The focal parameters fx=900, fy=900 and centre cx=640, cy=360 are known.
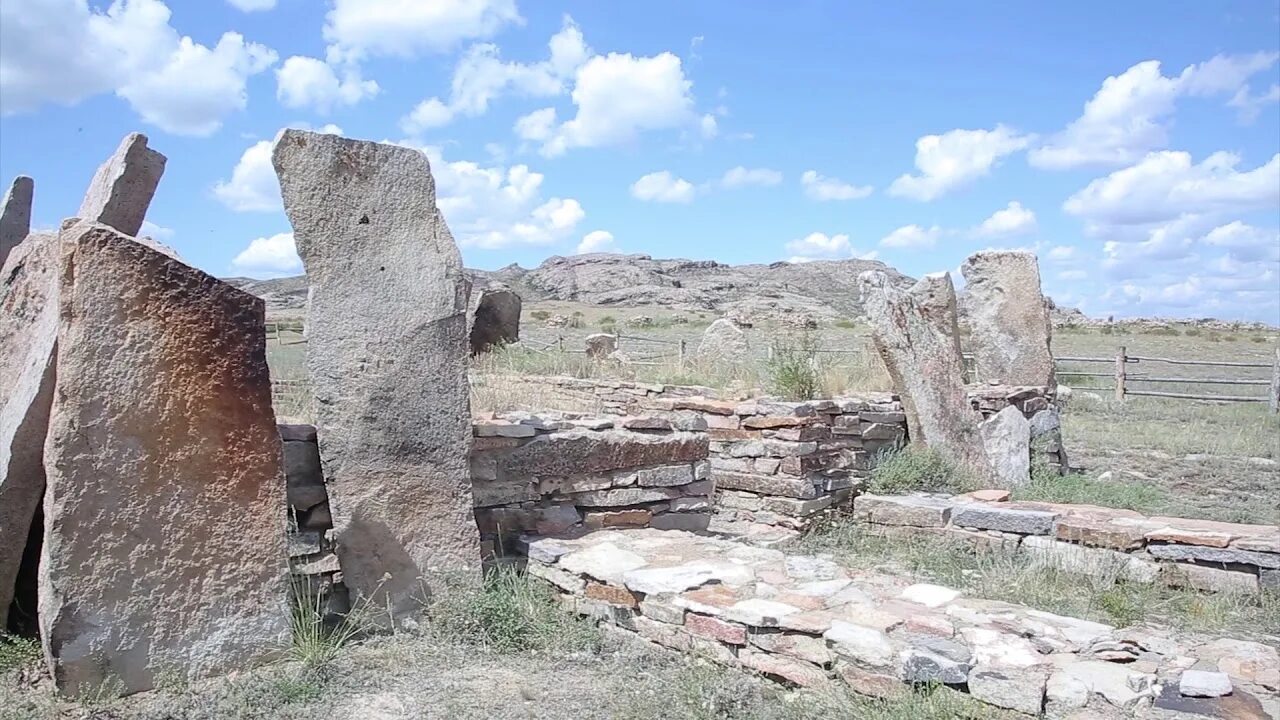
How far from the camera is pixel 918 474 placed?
6.98 meters

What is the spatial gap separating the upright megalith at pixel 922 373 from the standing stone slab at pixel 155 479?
5.34 m

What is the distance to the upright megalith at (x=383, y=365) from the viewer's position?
12.3 feet

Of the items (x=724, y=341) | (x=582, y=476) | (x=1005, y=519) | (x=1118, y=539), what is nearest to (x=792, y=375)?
(x=1005, y=519)

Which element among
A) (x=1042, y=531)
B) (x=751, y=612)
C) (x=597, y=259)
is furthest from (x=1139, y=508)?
(x=597, y=259)

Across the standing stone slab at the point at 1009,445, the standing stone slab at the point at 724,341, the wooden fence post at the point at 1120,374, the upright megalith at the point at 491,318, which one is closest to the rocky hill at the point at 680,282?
the wooden fence post at the point at 1120,374

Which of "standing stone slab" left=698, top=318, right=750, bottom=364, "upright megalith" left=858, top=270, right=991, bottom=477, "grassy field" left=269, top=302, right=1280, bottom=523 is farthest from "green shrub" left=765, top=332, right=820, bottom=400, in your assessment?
"standing stone slab" left=698, top=318, right=750, bottom=364

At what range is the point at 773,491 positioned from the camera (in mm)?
6422

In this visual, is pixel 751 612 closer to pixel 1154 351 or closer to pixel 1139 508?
pixel 1139 508

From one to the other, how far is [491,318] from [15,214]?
639 cm

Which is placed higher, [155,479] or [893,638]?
[155,479]

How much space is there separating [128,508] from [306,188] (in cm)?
148

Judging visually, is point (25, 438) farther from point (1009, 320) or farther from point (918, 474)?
point (1009, 320)

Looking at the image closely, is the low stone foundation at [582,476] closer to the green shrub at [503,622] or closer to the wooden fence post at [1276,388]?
the green shrub at [503,622]

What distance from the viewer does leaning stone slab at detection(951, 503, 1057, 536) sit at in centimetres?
558
